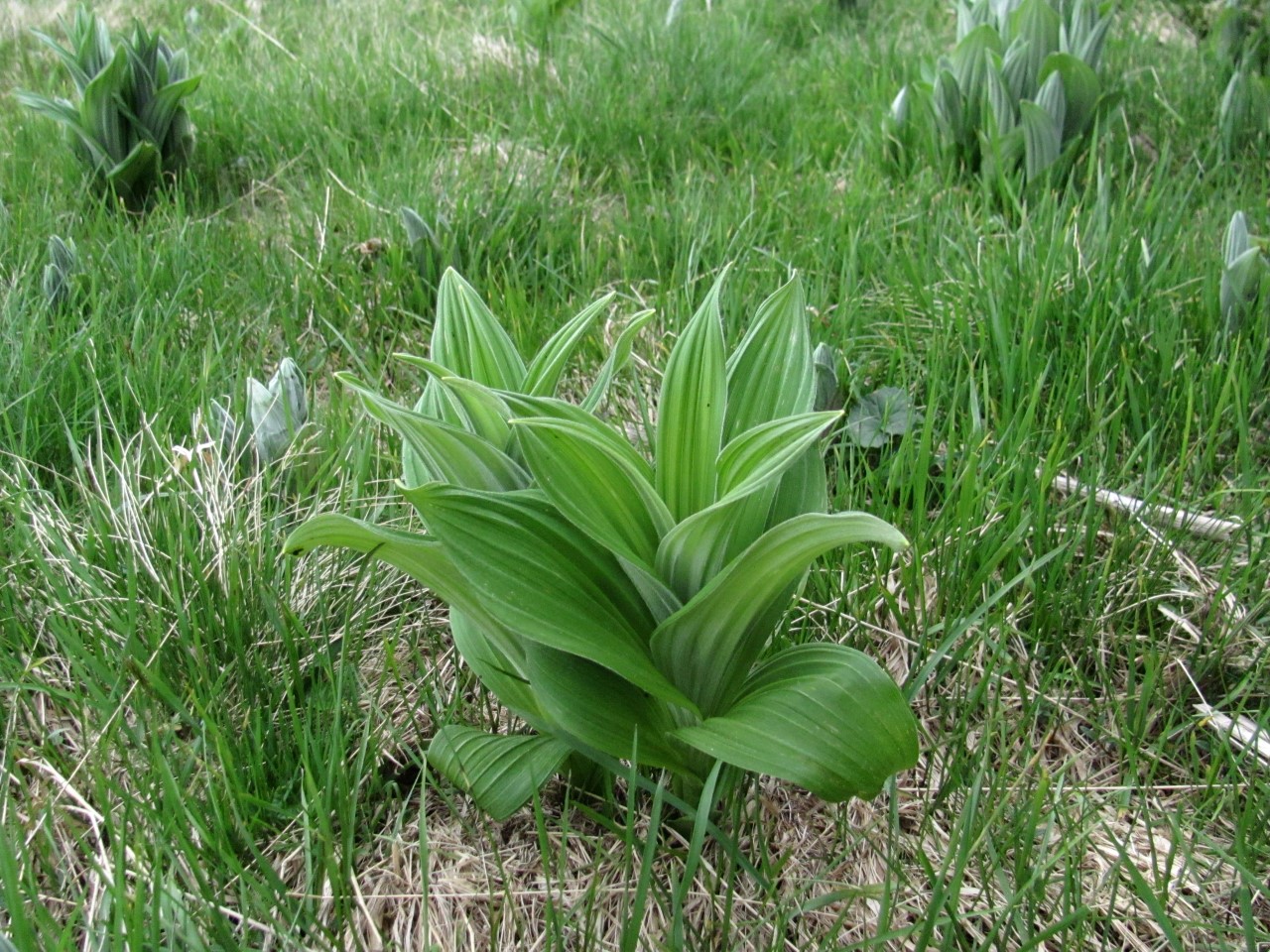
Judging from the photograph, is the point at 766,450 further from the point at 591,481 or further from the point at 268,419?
the point at 268,419

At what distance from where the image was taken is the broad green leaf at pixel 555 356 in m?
1.25

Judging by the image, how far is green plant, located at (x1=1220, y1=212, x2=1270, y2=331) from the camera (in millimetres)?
2018

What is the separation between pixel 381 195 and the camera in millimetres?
2838

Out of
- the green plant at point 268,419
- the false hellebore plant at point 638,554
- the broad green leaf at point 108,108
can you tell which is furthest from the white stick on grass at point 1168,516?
the broad green leaf at point 108,108

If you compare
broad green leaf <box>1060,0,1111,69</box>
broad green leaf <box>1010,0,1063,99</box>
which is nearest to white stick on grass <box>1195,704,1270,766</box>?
broad green leaf <box>1010,0,1063,99</box>

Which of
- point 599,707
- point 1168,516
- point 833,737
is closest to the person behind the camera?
point 833,737

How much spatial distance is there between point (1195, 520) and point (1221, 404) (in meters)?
0.24

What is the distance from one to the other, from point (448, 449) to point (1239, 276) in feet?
5.43

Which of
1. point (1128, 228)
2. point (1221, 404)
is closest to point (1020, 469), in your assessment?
point (1221, 404)

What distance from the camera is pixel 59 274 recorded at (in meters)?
2.37

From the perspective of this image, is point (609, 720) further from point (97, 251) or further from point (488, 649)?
point (97, 251)

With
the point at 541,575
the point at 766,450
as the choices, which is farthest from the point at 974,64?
the point at 541,575

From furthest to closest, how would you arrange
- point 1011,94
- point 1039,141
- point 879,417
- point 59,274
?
point 1011,94 → point 1039,141 → point 59,274 → point 879,417

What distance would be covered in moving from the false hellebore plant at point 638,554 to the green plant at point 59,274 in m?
1.47
